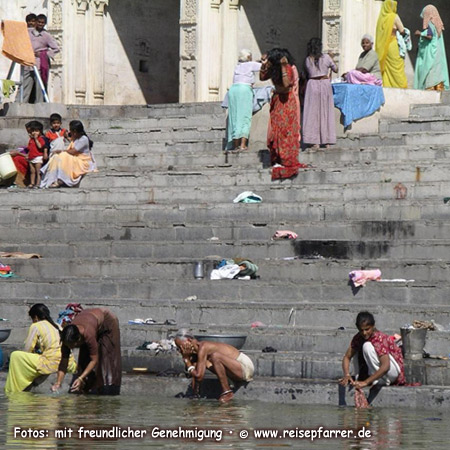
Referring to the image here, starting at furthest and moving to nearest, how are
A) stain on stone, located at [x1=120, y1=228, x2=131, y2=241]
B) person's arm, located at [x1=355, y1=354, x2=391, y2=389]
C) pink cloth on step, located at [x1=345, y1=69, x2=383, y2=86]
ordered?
pink cloth on step, located at [x1=345, y1=69, x2=383, y2=86]
stain on stone, located at [x1=120, y1=228, x2=131, y2=241]
person's arm, located at [x1=355, y1=354, x2=391, y2=389]

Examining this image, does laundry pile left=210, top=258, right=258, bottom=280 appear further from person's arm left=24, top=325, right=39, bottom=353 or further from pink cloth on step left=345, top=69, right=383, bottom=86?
pink cloth on step left=345, top=69, right=383, bottom=86

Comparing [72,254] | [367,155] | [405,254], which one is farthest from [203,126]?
[405,254]

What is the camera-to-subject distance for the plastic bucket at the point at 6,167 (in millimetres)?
20344

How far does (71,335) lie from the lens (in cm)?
1331

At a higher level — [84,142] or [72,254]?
[84,142]

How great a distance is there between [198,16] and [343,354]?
46.2ft

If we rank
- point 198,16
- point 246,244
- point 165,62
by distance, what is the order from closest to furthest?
point 246,244
point 198,16
point 165,62

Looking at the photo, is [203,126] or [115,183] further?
[203,126]

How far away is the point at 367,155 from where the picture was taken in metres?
18.9

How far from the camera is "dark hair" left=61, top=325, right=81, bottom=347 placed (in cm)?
1331

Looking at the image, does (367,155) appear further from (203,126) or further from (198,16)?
(198,16)

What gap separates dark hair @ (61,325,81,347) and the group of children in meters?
7.25

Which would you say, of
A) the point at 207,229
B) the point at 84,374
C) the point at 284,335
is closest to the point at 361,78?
the point at 207,229

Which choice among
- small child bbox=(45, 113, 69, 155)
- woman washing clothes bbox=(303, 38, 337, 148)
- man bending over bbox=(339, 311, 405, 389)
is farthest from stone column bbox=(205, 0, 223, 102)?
man bending over bbox=(339, 311, 405, 389)
